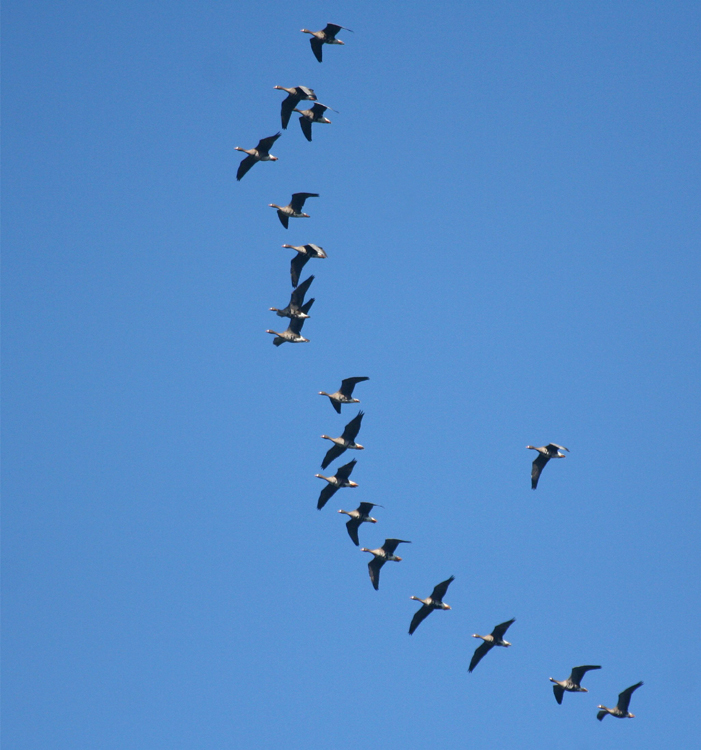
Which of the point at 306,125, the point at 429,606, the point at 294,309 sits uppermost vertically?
the point at 306,125

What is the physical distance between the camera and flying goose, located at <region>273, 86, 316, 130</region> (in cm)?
7269

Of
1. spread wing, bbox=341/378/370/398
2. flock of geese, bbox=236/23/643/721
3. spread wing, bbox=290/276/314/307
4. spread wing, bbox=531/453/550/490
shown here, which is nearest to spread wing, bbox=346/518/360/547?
flock of geese, bbox=236/23/643/721

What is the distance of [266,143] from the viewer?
74250 millimetres

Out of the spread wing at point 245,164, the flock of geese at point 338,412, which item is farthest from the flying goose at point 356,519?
the spread wing at point 245,164

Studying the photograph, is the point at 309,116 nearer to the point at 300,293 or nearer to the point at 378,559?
the point at 300,293

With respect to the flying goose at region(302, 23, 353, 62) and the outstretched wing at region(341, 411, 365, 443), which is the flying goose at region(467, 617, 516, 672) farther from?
the flying goose at region(302, 23, 353, 62)

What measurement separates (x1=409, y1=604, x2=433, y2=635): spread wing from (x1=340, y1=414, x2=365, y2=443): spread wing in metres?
9.76

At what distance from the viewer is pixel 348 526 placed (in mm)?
76188

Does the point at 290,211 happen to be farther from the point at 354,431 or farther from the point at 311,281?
the point at 354,431

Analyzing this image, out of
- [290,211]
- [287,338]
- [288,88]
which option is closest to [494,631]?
[287,338]

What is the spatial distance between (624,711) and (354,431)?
67.5 feet

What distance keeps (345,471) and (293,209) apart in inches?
567

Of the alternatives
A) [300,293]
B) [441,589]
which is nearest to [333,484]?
[441,589]

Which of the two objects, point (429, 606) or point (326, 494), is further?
point (326, 494)
